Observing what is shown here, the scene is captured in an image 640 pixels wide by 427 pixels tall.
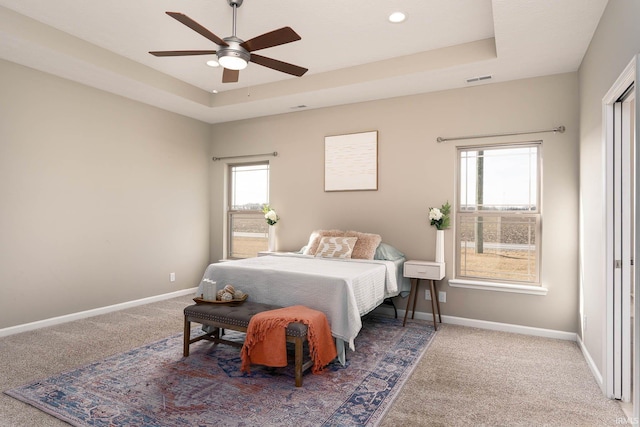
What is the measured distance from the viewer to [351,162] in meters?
4.83

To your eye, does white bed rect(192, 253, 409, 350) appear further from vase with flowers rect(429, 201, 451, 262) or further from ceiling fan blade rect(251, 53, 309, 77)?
ceiling fan blade rect(251, 53, 309, 77)

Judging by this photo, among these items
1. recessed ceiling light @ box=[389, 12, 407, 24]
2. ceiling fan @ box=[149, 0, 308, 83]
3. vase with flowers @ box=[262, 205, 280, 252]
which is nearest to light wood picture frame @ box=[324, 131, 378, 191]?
vase with flowers @ box=[262, 205, 280, 252]

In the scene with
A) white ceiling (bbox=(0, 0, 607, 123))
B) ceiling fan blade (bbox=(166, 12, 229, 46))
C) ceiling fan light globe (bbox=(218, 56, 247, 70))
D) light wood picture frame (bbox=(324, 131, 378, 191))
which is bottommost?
→ light wood picture frame (bbox=(324, 131, 378, 191))

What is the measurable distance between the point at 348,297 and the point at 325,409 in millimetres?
885

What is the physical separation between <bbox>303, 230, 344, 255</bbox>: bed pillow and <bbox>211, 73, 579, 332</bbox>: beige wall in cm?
27

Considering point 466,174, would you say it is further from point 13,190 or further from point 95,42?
point 13,190

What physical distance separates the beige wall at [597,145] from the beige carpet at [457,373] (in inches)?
12.2

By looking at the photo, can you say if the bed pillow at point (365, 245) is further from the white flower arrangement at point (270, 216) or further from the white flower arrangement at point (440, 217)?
the white flower arrangement at point (270, 216)

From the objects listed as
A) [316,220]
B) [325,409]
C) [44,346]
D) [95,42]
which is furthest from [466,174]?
[44,346]

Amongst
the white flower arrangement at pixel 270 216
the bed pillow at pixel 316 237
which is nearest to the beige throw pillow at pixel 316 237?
the bed pillow at pixel 316 237

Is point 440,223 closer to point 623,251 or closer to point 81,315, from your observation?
point 623,251

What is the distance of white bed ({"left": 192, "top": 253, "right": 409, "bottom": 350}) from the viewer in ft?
9.76

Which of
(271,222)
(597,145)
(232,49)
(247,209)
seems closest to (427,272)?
(597,145)

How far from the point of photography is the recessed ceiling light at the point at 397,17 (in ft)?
10.00
